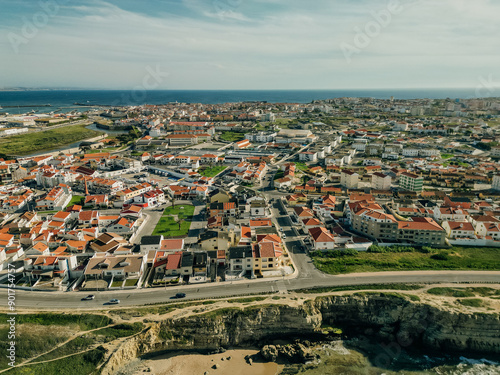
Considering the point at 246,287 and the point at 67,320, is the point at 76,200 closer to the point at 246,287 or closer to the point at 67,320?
the point at 67,320

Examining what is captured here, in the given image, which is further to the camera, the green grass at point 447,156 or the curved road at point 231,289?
the green grass at point 447,156

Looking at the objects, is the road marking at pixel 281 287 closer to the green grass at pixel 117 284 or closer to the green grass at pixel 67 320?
the green grass at pixel 67 320

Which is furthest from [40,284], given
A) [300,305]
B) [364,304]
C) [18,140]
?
[18,140]

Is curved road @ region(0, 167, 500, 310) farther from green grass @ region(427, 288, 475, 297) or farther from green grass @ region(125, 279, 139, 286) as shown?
green grass @ region(427, 288, 475, 297)

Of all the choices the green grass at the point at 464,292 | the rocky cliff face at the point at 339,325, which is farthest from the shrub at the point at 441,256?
the rocky cliff face at the point at 339,325

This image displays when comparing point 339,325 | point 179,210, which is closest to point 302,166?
point 179,210

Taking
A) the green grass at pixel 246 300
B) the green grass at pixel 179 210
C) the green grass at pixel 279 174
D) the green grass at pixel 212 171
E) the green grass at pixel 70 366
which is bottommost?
the green grass at pixel 70 366

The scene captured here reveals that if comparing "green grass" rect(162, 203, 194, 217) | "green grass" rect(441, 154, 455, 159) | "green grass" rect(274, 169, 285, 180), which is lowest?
"green grass" rect(162, 203, 194, 217)

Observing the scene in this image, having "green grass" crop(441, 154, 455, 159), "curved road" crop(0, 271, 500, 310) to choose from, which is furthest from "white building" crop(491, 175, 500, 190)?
"curved road" crop(0, 271, 500, 310)
